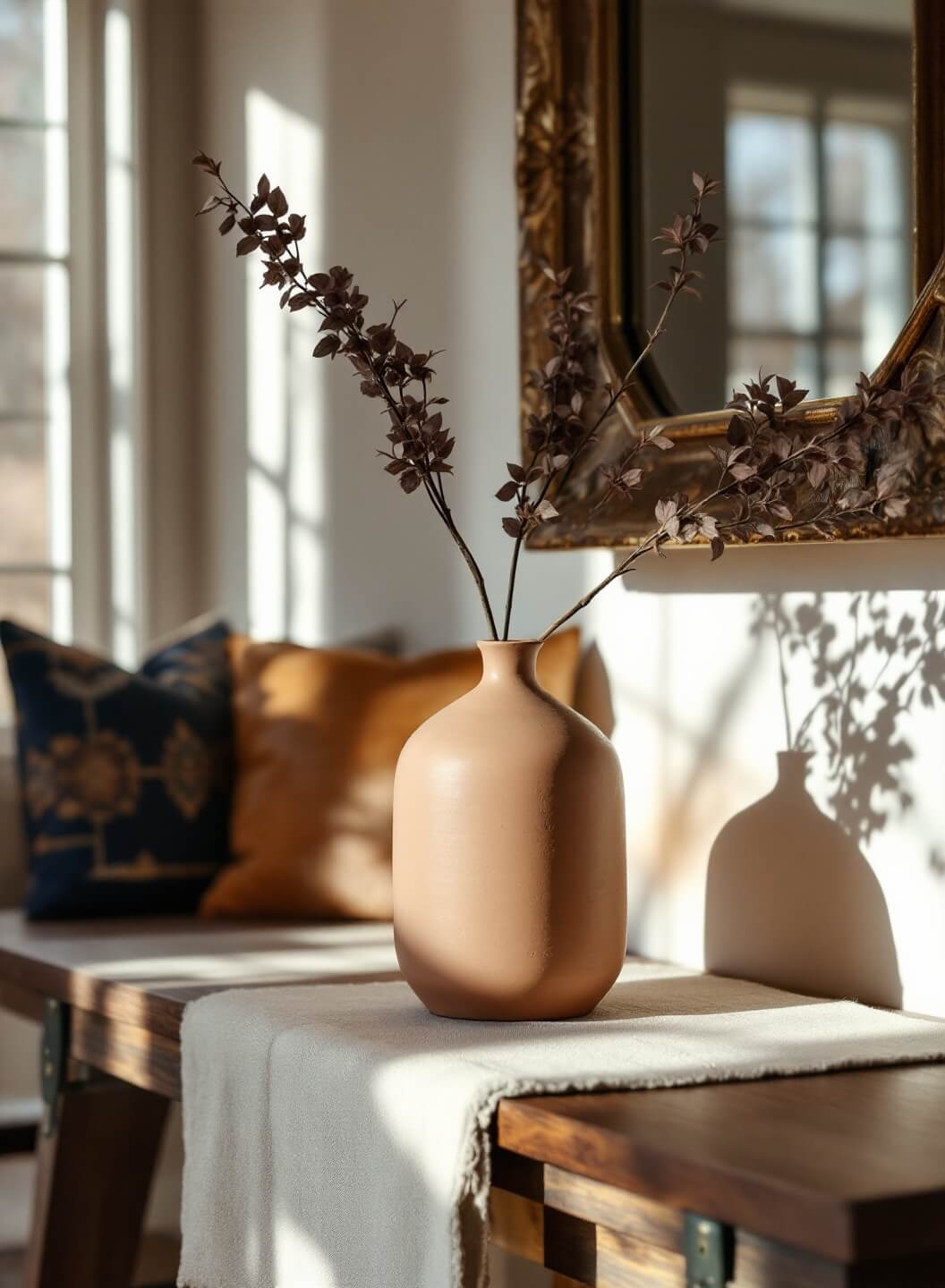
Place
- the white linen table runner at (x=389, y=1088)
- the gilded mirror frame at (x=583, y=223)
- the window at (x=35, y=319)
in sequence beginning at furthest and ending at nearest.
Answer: the window at (x=35, y=319)
the gilded mirror frame at (x=583, y=223)
the white linen table runner at (x=389, y=1088)

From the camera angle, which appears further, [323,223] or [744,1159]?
[323,223]

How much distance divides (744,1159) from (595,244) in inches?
52.2

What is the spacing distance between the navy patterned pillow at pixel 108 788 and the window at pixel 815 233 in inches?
41.6

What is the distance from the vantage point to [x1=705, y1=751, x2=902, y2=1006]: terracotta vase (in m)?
1.87

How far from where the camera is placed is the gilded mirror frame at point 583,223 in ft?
6.82

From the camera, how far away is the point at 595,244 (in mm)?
2215

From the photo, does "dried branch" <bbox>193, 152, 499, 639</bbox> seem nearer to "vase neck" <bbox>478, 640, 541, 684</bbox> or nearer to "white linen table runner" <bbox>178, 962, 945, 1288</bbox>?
"vase neck" <bbox>478, 640, 541, 684</bbox>

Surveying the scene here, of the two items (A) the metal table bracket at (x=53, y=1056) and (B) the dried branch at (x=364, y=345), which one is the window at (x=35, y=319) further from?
(B) the dried branch at (x=364, y=345)

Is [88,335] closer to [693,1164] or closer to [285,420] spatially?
[285,420]

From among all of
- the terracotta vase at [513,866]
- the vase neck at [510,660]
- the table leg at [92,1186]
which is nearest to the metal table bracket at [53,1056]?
the table leg at [92,1186]

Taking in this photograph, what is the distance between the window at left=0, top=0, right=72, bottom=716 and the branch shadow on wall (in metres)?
1.76

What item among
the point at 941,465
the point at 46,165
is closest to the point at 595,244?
the point at 941,465

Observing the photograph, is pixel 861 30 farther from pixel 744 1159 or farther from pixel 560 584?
pixel 744 1159

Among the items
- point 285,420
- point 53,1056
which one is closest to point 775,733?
point 53,1056
